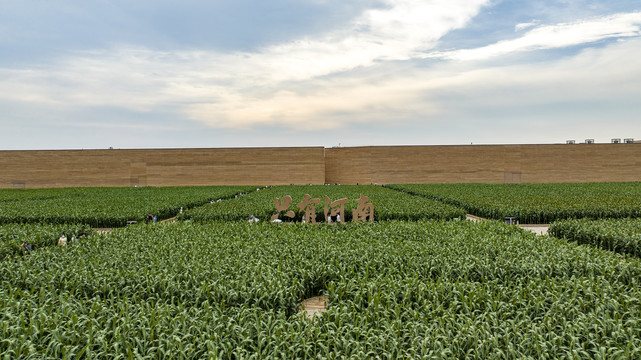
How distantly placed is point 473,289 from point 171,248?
255 inches

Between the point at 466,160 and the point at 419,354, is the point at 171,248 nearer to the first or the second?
the point at 419,354

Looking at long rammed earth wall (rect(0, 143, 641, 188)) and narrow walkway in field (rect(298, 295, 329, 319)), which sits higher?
long rammed earth wall (rect(0, 143, 641, 188))

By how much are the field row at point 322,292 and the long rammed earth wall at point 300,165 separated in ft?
115

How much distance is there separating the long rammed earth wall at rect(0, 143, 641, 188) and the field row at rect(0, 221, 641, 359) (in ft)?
115

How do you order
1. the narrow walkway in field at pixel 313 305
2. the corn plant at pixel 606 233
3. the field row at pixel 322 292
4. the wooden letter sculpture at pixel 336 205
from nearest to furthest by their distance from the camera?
the field row at pixel 322 292 → the narrow walkway in field at pixel 313 305 → the corn plant at pixel 606 233 → the wooden letter sculpture at pixel 336 205

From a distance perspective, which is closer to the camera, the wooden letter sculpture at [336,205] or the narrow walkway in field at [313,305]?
the narrow walkway in field at [313,305]

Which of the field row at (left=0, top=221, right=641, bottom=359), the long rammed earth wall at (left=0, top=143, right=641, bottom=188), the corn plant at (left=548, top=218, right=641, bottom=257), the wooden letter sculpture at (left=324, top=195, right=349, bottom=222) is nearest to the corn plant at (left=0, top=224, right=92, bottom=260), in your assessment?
the field row at (left=0, top=221, right=641, bottom=359)

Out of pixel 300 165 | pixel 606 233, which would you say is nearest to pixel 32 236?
pixel 606 233

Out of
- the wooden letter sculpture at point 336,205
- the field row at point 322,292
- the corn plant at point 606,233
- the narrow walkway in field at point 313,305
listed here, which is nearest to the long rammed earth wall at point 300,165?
the wooden letter sculpture at point 336,205

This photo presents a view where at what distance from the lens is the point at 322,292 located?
664 cm

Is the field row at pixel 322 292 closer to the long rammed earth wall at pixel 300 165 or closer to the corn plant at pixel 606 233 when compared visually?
the corn plant at pixel 606 233

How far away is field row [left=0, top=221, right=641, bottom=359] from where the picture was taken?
3900mm

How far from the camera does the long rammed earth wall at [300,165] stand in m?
43.5

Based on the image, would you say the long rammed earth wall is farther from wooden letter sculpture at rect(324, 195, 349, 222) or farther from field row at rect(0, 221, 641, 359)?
field row at rect(0, 221, 641, 359)
